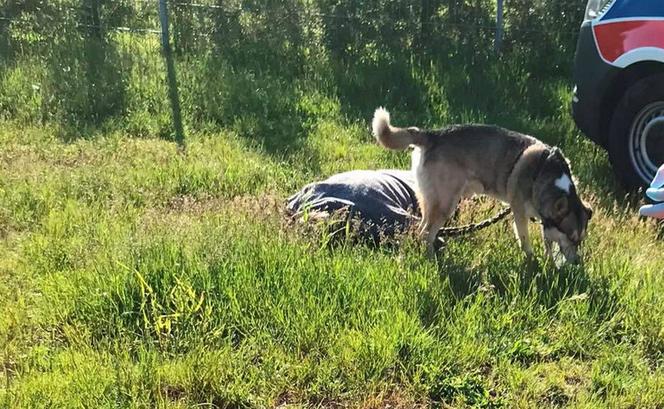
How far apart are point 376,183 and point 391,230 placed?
18.3 inches

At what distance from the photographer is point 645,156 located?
5.56 m

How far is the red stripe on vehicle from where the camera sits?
5154 mm

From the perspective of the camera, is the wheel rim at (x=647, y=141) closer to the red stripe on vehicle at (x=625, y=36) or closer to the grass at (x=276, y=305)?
the grass at (x=276, y=305)

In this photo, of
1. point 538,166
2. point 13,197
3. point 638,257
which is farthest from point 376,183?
point 13,197

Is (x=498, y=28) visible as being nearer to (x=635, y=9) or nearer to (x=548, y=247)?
(x=635, y=9)

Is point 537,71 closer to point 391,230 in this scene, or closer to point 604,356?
point 391,230

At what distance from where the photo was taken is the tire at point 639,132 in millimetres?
5414

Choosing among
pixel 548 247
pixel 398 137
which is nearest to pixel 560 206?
pixel 548 247

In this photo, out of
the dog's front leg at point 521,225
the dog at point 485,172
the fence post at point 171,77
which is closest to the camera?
the dog at point 485,172

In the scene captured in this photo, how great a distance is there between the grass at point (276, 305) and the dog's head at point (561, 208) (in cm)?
22

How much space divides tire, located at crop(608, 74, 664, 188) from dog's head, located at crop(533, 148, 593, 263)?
4.19 ft

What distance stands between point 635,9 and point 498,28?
4092 mm

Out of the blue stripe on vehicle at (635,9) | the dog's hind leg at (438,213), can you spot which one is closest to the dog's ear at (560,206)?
the dog's hind leg at (438,213)

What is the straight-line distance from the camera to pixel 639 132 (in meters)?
5.55
